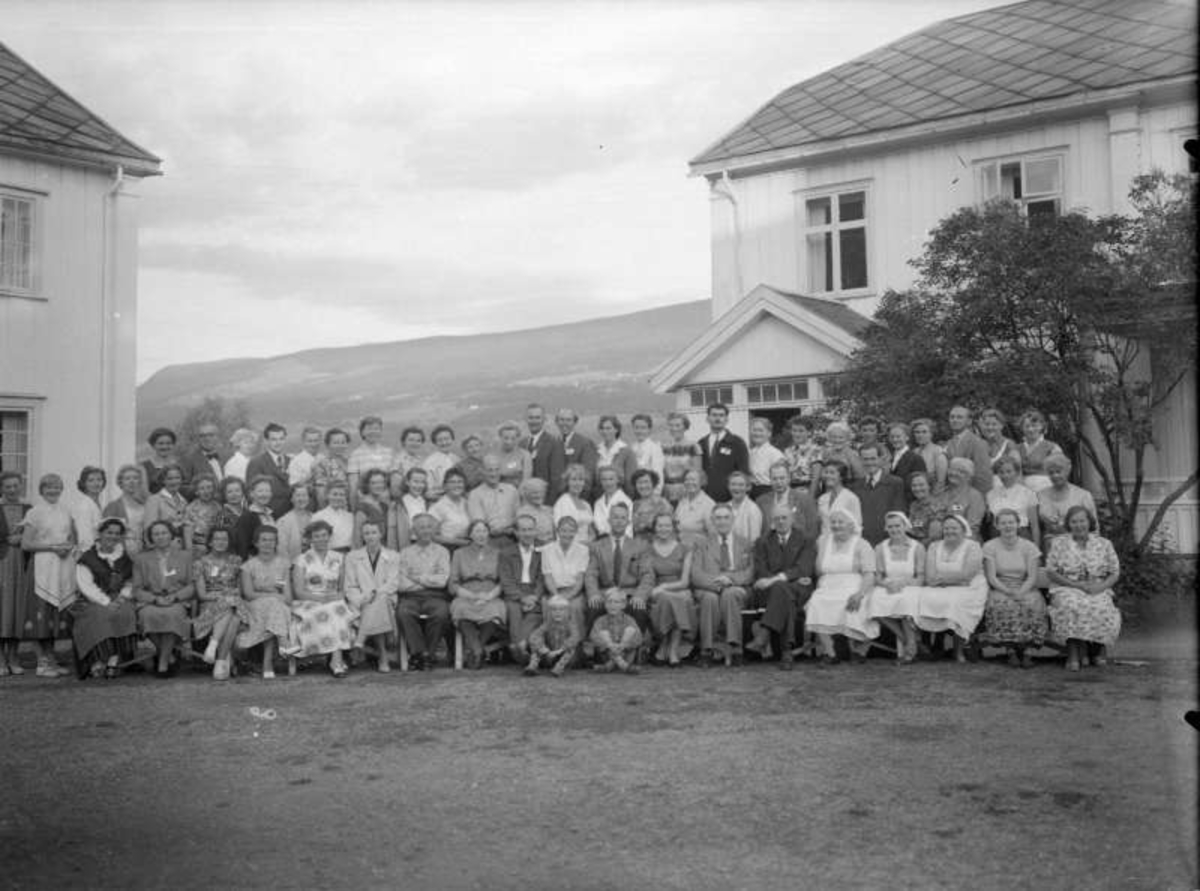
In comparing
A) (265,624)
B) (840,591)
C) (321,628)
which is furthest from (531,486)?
(840,591)

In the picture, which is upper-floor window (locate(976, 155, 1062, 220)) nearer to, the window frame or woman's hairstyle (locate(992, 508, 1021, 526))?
the window frame

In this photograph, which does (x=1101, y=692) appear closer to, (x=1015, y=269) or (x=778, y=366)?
(x=1015, y=269)

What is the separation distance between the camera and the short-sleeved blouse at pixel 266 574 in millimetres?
8570

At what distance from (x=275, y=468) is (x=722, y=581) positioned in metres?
3.80

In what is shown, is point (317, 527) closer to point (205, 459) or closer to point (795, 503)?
point (205, 459)

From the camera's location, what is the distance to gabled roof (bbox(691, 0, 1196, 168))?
14.0 meters

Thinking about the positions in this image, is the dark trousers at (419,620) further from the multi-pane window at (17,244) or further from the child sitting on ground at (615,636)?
the multi-pane window at (17,244)

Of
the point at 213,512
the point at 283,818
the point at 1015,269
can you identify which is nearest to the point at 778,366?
the point at 1015,269

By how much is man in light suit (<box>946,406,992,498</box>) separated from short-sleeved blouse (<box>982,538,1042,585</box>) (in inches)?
29.8

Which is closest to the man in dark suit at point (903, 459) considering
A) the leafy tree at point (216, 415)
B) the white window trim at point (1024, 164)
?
the white window trim at point (1024, 164)

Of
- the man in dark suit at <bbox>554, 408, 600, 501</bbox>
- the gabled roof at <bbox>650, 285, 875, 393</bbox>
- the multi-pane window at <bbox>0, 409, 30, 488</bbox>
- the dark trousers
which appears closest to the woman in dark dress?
the dark trousers

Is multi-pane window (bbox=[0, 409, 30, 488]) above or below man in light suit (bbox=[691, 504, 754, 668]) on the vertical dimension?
above

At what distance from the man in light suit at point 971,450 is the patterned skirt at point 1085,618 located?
1.31 m

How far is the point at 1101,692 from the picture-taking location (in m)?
6.80
